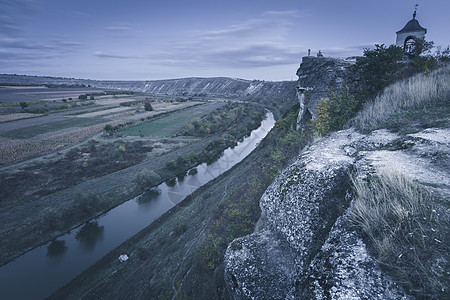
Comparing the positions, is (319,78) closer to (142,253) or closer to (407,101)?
(407,101)

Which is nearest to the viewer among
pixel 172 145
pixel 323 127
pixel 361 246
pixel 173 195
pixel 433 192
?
pixel 361 246

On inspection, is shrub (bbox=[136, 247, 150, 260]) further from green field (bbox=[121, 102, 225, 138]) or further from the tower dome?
green field (bbox=[121, 102, 225, 138])

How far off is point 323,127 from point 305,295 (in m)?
10.1

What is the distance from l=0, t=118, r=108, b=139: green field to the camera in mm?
44725

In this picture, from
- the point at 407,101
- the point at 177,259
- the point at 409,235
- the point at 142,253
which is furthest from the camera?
the point at 142,253

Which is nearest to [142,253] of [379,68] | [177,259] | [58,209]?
[177,259]

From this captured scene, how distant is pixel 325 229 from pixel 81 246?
21.4 meters

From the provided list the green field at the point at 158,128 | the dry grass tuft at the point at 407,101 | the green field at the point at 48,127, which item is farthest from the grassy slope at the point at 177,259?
the green field at the point at 48,127

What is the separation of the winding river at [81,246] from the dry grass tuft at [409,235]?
20157 mm

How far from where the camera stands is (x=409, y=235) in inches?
129

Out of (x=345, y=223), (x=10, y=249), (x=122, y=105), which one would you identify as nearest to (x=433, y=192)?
(x=345, y=223)

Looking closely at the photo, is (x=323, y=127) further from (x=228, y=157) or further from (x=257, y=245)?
(x=228, y=157)

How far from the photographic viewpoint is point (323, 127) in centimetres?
1181

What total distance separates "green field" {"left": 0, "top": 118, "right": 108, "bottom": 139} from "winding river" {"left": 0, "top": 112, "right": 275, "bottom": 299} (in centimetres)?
4013
